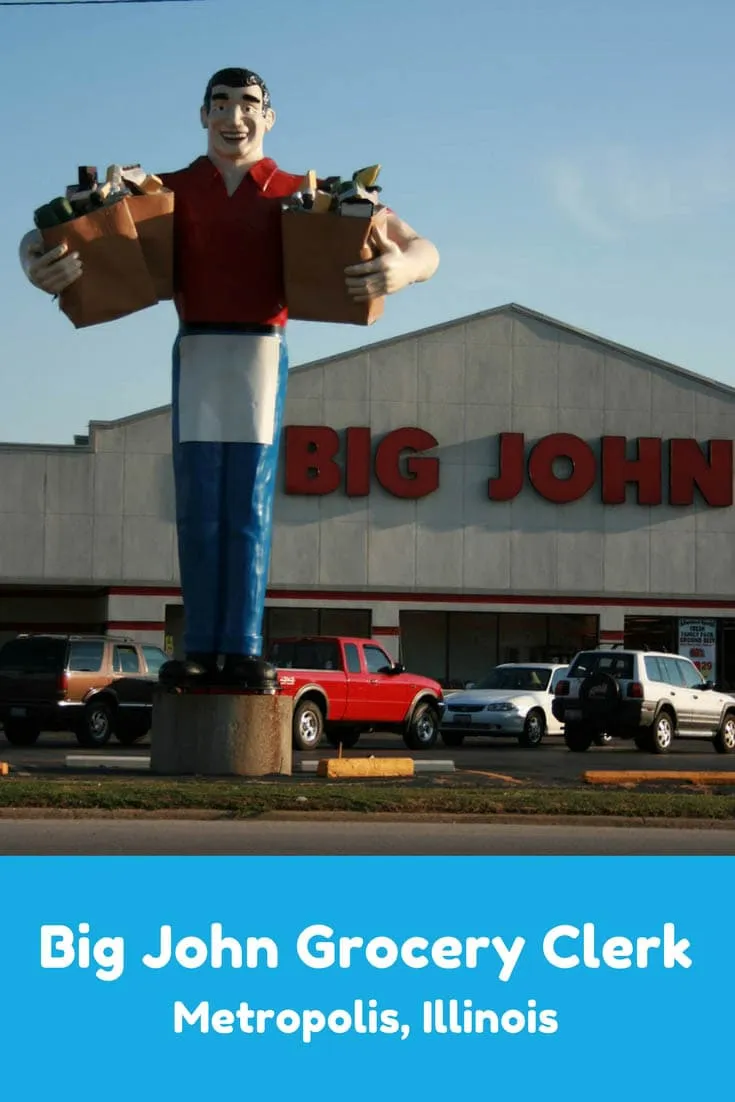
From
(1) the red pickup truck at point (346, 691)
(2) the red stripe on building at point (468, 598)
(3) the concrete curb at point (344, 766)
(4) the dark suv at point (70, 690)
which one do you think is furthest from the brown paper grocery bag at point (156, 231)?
(2) the red stripe on building at point (468, 598)

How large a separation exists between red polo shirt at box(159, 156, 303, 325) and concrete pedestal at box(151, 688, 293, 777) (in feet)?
12.9

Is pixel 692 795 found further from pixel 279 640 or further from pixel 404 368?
pixel 404 368

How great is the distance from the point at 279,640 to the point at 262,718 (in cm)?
854

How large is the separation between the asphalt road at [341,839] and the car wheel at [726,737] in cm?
1352

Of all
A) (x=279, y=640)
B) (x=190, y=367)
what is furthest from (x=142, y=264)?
(x=279, y=640)

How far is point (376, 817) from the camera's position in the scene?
1551cm

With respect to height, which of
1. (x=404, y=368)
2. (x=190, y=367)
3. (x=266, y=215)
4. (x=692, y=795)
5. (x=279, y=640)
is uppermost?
(x=404, y=368)

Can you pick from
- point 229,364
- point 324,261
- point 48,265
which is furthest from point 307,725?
point 48,265

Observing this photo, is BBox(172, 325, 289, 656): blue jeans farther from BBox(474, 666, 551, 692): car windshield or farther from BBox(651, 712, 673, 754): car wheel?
BBox(474, 666, 551, 692): car windshield

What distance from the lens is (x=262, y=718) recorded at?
1780 centimetres

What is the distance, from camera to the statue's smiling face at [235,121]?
16.7 meters

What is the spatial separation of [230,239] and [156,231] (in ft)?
2.53

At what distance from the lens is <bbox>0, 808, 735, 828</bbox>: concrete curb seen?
15.3 m

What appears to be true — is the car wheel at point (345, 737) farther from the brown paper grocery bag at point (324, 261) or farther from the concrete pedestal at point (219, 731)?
the brown paper grocery bag at point (324, 261)
